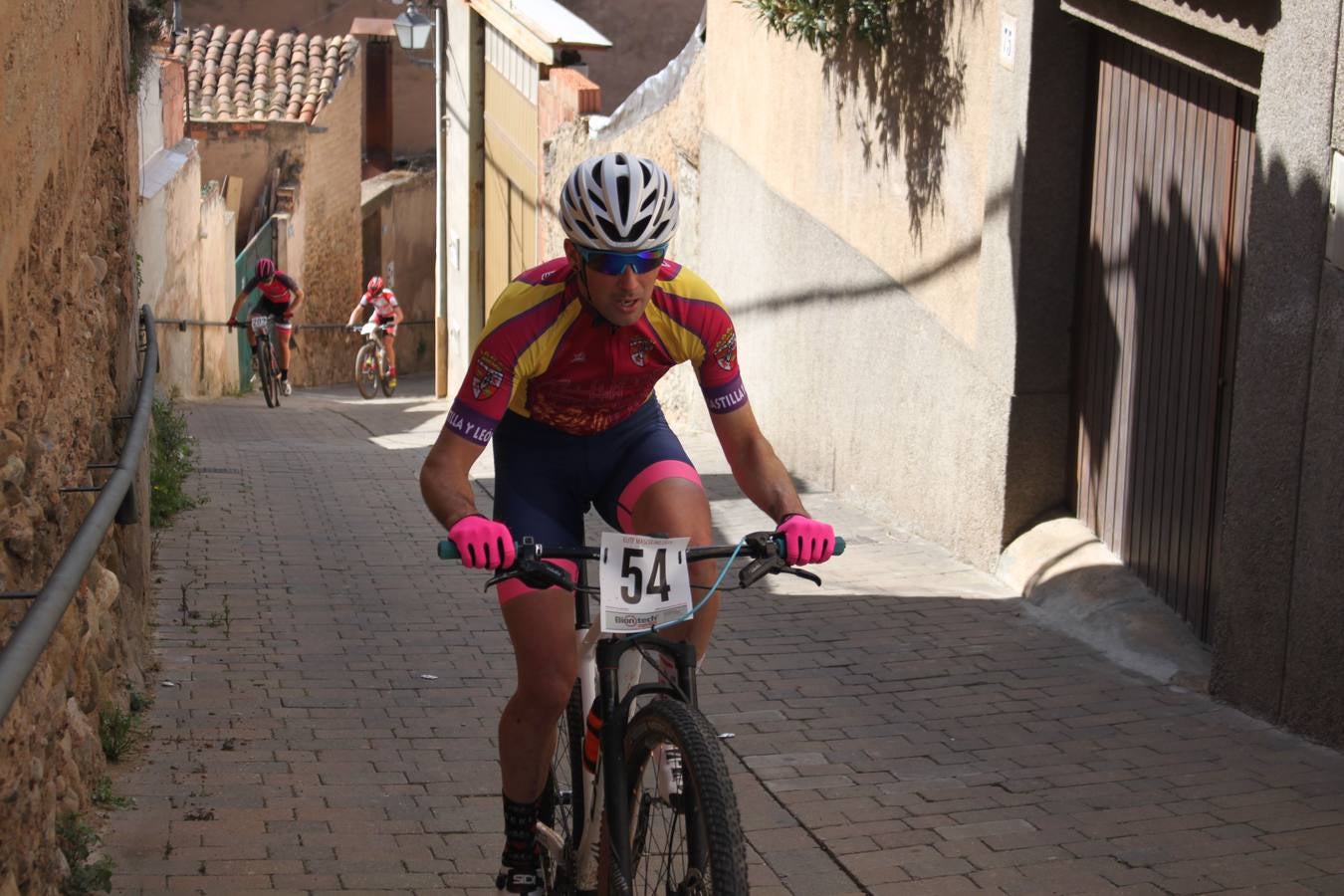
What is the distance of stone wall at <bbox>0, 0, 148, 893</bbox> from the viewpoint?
4.04 m

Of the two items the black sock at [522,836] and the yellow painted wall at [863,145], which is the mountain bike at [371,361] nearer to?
the yellow painted wall at [863,145]

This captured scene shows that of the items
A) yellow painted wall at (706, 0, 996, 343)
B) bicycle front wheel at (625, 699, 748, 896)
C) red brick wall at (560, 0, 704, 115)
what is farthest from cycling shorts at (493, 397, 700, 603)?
red brick wall at (560, 0, 704, 115)

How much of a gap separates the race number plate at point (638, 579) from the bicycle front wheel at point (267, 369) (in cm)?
1814

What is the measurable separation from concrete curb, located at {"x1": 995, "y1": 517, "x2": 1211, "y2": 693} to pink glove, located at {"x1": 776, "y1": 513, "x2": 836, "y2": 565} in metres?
3.45

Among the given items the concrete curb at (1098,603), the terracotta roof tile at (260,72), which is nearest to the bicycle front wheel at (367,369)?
the terracotta roof tile at (260,72)

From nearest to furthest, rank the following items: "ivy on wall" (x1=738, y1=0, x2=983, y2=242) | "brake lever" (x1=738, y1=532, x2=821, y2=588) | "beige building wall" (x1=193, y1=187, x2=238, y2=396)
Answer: "brake lever" (x1=738, y1=532, x2=821, y2=588) < "ivy on wall" (x1=738, y1=0, x2=983, y2=242) < "beige building wall" (x1=193, y1=187, x2=238, y2=396)

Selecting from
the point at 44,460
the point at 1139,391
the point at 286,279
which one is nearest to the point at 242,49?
the point at 286,279

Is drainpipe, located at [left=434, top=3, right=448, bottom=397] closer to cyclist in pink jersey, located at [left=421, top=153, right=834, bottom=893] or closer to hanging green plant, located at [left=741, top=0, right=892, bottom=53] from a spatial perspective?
hanging green plant, located at [left=741, top=0, right=892, bottom=53]

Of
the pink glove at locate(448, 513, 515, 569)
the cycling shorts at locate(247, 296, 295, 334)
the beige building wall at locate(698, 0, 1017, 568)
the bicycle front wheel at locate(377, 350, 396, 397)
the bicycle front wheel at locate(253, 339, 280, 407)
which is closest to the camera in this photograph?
the pink glove at locate(448, 513, 515, 569)

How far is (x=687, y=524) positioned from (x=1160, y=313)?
4.22 metres

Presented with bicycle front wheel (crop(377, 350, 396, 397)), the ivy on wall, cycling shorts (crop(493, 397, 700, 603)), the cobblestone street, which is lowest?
bicycle front wheel (crop(377, 350, 396, 397))

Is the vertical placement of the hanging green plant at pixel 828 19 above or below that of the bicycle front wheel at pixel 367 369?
above

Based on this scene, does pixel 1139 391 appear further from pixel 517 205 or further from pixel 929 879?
pixel 517 205

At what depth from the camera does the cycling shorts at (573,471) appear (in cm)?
429
